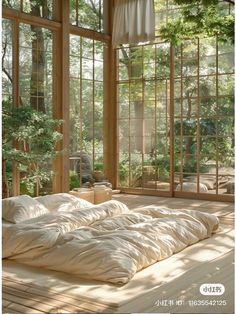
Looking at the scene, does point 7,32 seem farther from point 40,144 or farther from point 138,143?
point 138,143

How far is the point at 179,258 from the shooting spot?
11.3 ft

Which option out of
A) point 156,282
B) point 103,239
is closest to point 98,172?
point 103,239

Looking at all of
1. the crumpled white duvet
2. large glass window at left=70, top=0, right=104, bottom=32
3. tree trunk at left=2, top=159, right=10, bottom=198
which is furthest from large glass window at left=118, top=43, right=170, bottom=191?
the crumpled white duvet

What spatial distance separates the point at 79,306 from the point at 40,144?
3776 mm

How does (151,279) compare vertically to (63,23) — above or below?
below

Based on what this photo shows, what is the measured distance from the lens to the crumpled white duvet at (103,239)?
299cm

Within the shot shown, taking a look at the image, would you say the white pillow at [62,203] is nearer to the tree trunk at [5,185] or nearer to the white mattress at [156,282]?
the white mattress at [156,282]

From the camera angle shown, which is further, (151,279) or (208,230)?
(208,230)

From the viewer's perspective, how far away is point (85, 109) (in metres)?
7.39

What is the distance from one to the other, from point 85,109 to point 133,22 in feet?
4.97

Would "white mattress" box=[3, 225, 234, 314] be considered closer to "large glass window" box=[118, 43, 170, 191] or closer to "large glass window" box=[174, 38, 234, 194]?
"large glass window" box=[174, 38, 234, 194]

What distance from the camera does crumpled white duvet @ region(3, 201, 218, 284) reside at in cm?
299

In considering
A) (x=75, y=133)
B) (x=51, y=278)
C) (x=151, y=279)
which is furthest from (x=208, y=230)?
(x=75, y=133)

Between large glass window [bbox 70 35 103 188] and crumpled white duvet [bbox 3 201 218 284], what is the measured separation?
3035 millimetres
